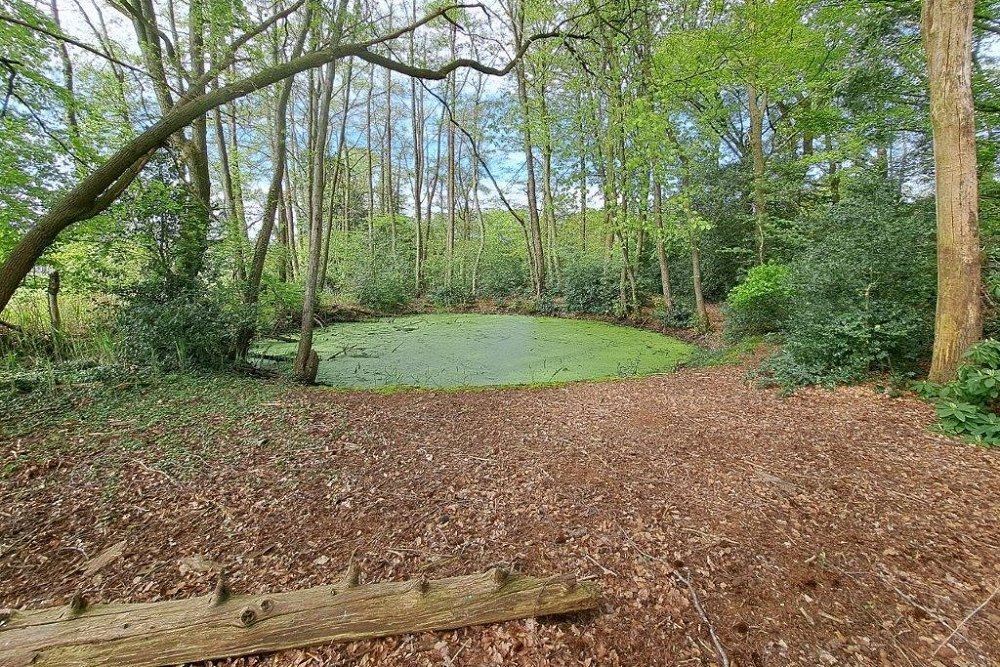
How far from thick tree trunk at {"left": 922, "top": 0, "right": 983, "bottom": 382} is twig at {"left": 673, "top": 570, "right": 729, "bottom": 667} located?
321 cm

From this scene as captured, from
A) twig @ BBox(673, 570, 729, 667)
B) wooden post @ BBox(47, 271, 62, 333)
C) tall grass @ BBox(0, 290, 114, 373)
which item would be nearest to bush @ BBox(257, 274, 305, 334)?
tall grass @ BBox(0, 290, 114, 373)

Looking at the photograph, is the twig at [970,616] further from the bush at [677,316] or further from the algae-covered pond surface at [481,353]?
the bush at [677,316]

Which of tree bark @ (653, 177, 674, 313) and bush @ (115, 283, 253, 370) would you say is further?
tree bark @ (653, 177, 674, 313)

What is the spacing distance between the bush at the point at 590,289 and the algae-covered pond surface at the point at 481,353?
3.70 feet

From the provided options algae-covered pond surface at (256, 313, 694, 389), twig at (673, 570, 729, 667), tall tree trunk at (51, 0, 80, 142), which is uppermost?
tall tree trunk at (51, 0, 80, 142)

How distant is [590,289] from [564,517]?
32.8 ft

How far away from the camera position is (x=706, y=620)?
5.16 feet

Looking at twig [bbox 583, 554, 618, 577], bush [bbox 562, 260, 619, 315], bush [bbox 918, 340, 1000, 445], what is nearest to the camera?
twig [bbox 583, 554, 618, 577]

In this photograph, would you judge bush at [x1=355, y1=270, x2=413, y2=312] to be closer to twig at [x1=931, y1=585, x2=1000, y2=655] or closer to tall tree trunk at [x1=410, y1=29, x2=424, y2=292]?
tall tree trunk at [x1=410, y1=29, x2=424, y2=292]

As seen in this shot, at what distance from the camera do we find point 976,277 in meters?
3.22

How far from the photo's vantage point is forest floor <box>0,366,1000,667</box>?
4.97 ft

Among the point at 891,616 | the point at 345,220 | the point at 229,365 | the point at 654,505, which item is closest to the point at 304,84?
the point at 345,220

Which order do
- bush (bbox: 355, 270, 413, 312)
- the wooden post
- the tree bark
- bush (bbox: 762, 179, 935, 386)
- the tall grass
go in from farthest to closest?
bush (bbox: 355, 270, 413, 312) → the tree bark → the wooden post → the tall grass → bush (bbox: 762, 179, 935, 386)

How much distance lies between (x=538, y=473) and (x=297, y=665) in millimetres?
1695
